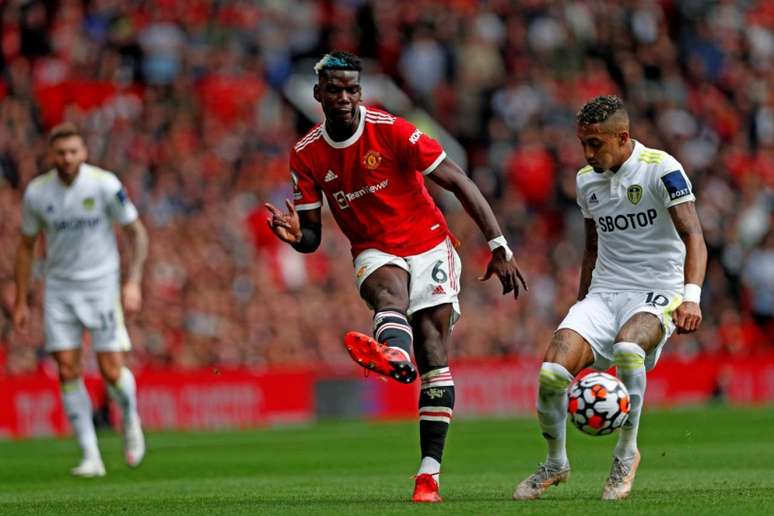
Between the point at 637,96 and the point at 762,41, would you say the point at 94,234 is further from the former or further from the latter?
the point at 762,41

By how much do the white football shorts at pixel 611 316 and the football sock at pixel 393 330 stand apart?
93cm

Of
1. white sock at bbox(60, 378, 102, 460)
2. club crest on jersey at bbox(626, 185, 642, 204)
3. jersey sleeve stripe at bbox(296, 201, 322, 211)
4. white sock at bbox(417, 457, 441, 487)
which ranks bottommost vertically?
white sock at bbox(417, 457, 441, 487)

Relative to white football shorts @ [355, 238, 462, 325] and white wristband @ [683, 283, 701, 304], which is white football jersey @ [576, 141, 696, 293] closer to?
white wristband @ [683, 283, 701, 304]

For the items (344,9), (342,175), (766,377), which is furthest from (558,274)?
(342,175)

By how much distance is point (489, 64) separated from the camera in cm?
2877

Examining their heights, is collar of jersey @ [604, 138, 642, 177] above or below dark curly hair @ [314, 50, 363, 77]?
below

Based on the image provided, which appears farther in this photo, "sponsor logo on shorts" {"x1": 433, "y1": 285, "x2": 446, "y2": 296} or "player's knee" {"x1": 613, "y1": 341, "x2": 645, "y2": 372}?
"sponsor logo on shorts" {"x1": 433, "y1": 285, "x2": 446, "y2": 296}

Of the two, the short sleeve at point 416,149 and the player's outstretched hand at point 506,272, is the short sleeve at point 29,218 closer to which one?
the short sleeve at point 416,149

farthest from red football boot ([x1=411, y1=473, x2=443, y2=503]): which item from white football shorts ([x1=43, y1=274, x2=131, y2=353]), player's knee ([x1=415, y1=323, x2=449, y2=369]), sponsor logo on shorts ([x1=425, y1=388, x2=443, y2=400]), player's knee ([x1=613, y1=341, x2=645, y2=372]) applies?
white football shorts ([x1=43, y1=274, x2=131, y2=353])

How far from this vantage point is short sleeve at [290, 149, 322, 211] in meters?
10.2

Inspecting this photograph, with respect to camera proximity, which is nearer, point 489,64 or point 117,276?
point 117,276

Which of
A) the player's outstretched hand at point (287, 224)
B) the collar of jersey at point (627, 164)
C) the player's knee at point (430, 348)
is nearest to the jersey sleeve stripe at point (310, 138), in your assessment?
the player's outstretched hand at point (287, 224)

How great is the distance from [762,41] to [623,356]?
907 inches

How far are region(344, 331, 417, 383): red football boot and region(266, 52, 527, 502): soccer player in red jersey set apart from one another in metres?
0.42
